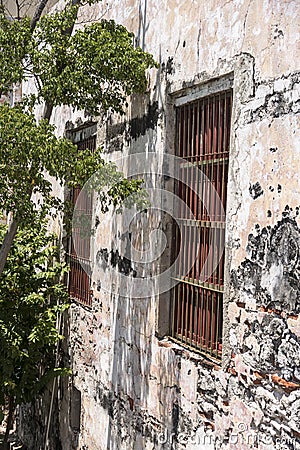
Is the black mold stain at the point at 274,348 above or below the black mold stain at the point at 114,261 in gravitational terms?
below

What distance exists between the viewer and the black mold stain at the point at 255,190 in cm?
406

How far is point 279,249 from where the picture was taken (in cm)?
387

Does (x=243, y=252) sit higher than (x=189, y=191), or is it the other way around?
(x=189, y=191)

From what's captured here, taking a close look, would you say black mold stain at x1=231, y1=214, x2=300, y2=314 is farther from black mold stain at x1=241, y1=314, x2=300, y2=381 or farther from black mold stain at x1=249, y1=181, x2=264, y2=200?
black mold stain at x1=249, y1=181, x2=264, y2=200

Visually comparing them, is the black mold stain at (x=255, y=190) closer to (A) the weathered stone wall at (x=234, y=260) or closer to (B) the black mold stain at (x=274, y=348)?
(A) the weathered stone wall at (x=234, y=260)

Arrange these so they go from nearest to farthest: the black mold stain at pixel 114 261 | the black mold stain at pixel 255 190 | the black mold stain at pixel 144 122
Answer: the black mold stain at pixel 255 190 < the black mold stain at pixel 144 122 < the black mold stain at pixel 114 261

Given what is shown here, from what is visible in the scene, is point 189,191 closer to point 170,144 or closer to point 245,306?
point 170,144

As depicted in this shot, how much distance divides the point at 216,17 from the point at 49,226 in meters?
5.14

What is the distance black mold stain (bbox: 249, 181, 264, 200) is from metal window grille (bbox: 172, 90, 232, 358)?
0.47 m

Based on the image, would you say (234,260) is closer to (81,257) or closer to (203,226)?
(203,226)

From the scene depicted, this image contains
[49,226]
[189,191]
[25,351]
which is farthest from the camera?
[49,226]

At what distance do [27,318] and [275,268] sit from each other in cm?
446

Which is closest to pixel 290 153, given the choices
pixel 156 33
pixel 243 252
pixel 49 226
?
pixel 243 252

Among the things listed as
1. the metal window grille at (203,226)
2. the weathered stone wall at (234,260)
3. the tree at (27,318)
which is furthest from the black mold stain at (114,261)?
the tree at (27,318)
